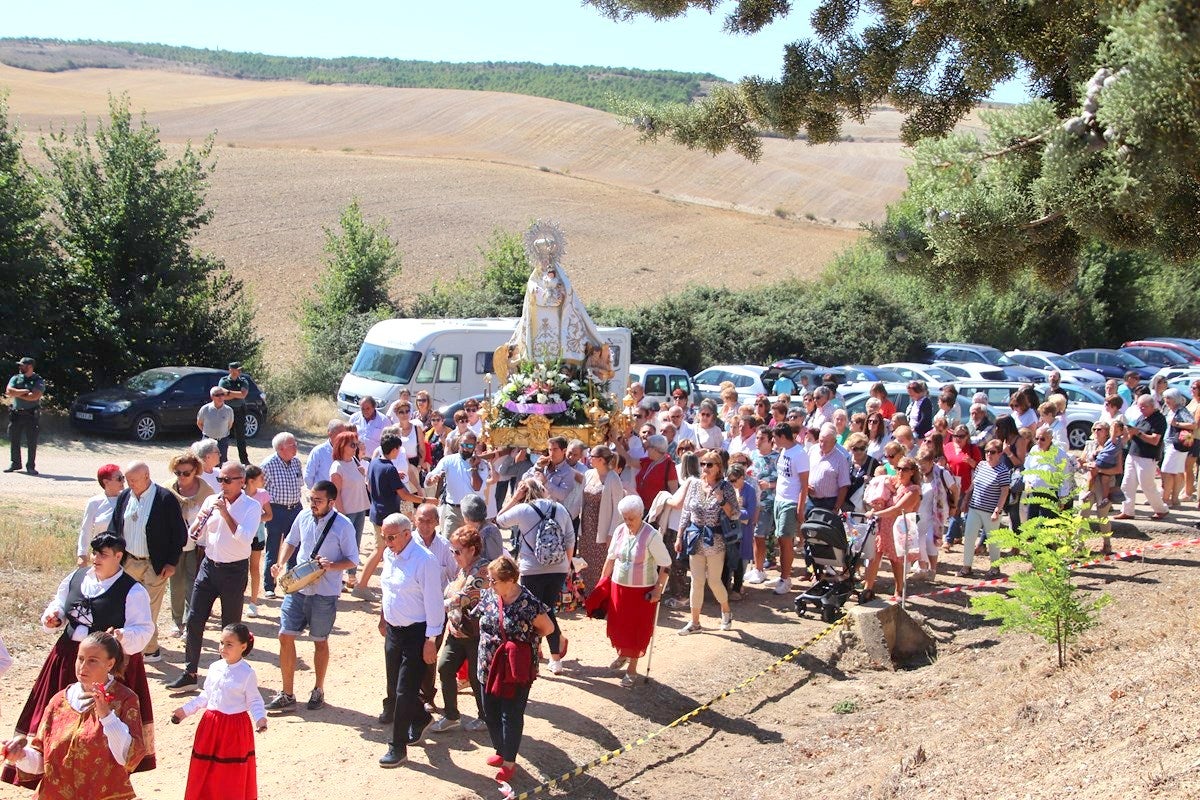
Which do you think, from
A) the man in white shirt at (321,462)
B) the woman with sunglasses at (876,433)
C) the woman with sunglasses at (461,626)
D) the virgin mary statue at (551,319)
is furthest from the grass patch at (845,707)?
the virgin mary statue at (551,319)

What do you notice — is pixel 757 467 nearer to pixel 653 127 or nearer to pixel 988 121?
pixel 653 127

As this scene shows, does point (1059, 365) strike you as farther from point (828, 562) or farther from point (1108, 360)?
point (828, 562)

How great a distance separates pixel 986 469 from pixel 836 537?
2506 millimetres

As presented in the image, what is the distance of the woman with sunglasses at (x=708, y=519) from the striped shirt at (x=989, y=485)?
137 inches

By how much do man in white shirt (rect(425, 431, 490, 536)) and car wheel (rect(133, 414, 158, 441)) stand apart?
12.4 meters

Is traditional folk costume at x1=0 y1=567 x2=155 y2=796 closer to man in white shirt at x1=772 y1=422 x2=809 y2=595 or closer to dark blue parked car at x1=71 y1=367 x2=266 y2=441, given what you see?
man in white shirt at x1=772 y1=422 x2=809 y2=595

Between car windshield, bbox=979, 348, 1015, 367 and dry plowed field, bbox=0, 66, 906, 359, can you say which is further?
dry plowed field, bbox=0, 66, 906, 359

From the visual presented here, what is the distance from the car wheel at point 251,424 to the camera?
24453 mm

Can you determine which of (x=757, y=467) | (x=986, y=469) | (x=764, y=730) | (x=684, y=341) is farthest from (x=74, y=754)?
(x=684, y=341)

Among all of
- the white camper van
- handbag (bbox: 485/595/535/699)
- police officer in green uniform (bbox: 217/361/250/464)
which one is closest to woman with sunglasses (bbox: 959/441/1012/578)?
handbag (bbox: 485/595/535/699)

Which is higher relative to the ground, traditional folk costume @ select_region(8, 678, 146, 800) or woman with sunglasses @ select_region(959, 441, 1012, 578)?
woman with sunglasses @ select_region(959, 441, 1012, 578)

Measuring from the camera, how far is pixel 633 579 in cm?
1009

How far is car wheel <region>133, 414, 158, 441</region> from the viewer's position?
76.1ft

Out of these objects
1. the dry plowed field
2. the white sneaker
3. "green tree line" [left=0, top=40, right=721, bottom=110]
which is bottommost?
the white sneaker
